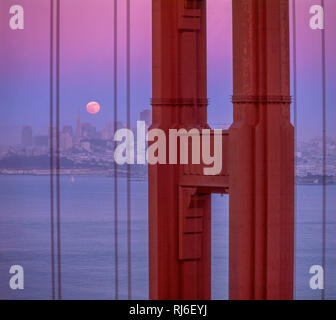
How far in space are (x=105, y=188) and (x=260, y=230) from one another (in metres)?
24.8

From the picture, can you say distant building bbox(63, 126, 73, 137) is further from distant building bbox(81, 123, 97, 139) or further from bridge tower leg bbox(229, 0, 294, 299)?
bridge tower leg bbox(229, 0, 294, 299)

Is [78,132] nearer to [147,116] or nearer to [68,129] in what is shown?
[68,129]

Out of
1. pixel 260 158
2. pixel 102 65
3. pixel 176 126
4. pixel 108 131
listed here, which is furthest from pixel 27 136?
pixel 260 158

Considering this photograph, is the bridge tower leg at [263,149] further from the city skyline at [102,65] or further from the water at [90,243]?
the water at [90,243]

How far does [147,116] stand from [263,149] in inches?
92.4

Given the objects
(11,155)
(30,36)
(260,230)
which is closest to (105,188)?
(11,155)

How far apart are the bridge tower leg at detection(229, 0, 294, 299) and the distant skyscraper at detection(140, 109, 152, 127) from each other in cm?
193

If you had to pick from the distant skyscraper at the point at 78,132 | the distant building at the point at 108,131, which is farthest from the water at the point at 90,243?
the distant skyscraper at the point at 78,132

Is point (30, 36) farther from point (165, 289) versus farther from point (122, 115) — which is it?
point (165, 289)

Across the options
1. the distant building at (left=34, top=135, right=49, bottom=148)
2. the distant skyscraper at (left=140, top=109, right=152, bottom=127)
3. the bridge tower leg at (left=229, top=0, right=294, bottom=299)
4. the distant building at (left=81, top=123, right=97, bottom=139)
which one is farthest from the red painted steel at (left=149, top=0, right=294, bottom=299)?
the distant building at (left=34, top=135, right=49, bottom=148)

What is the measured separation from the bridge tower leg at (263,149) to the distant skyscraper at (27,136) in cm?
371

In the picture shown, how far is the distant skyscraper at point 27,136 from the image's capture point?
11.7 meters

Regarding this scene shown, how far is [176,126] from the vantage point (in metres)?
10.1

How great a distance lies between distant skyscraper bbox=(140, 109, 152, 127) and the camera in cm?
1043
